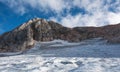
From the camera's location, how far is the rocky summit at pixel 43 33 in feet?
199

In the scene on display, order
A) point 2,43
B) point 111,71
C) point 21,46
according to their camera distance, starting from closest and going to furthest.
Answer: point 111,71 < point 21,46 < point 2,43

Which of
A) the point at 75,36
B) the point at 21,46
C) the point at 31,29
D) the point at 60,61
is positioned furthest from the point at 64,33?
the point at 60,61

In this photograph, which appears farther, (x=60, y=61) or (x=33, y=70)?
(x=60, y=61)

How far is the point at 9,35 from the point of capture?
66.8 metres

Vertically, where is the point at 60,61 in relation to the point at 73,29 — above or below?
below

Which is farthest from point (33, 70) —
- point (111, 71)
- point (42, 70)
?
point (111, 71)

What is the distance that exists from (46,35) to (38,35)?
213 centimetres

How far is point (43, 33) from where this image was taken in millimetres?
67562

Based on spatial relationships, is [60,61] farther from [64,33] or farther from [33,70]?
[64,33]

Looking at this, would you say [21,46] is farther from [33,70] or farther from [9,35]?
[33,70]

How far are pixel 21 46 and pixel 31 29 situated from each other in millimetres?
10560

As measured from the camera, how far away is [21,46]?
191 feet

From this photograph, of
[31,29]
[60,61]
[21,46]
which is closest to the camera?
[60,61]

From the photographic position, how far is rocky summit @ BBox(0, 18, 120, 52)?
199 feet
